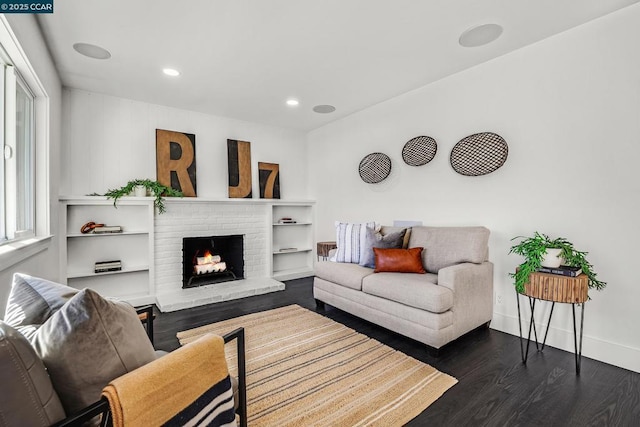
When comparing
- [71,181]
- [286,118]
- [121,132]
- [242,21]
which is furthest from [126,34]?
[286,118]

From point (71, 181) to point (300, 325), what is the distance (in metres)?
3.09

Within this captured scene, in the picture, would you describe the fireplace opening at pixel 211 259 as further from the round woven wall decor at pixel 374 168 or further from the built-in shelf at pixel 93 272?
the round woven wall decor at pixel 374 168

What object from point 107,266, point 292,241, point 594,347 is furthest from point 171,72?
point 594,347

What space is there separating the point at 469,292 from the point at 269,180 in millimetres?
3400

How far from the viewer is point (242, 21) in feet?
7.54

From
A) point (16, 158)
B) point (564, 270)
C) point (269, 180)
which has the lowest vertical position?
point (564, 270)

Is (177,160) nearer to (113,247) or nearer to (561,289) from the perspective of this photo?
(113,247)

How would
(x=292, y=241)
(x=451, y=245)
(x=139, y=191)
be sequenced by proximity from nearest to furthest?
(x=451, y=245), (x=139, y=191), (x=292, y=241)

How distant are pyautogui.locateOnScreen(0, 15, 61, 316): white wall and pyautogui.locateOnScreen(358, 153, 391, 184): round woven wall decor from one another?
3.36 meters

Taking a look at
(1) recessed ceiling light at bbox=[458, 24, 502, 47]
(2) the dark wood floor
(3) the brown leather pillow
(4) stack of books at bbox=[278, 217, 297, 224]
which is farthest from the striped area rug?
(1) recessed ceiling light at bbox=[458, 24, 502, 47]

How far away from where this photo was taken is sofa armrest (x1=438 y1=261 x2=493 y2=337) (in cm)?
239

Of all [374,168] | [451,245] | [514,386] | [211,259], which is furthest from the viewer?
[211,259]

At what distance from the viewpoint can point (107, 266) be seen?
3.54 meters

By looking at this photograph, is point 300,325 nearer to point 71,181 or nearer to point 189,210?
point 189,210
